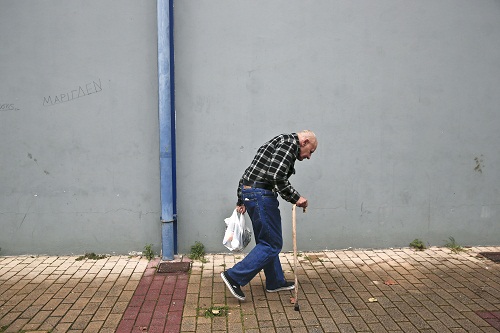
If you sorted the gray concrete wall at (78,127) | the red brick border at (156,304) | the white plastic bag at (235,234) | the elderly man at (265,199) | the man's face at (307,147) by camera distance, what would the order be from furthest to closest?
the gray concrete wall at (78,127)
the white plastic bag at (235,234)
the man's face at (307,147)
the elderly man at (265,199)
the red brick border at (156,304)

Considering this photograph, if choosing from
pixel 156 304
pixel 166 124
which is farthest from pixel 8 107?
pixel 156 304

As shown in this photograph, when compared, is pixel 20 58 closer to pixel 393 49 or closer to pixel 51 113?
pixel 51 113

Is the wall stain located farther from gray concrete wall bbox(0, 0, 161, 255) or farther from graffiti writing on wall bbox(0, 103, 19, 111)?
graffiti writing on wall bbox(0, 103, 19, 111)

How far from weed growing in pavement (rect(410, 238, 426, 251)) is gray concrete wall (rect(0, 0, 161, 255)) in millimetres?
3421

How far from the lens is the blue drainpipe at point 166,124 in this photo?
5.21m

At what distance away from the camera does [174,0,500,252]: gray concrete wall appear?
18.1 feet

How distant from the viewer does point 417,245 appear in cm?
590

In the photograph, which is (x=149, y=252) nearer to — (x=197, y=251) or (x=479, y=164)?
(x=197, y=251)

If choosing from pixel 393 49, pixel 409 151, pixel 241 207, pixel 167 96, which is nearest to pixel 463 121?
pixel 409 151

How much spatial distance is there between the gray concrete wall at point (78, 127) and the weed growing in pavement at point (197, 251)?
0.48 m

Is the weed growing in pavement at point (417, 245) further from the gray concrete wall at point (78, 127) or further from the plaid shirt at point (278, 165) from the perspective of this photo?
the gray concrete wall at point (78, 127)

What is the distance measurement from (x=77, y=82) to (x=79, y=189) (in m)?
1.34

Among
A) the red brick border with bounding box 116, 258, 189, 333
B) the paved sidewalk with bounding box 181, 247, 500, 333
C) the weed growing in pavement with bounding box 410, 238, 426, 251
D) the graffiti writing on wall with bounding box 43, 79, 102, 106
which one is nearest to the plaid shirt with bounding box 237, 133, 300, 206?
the paved sidewalk with bounding box 181, 247, 500, 333

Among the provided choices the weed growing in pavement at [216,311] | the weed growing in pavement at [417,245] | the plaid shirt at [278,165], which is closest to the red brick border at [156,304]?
the weed growing in pavement at [216,311]
